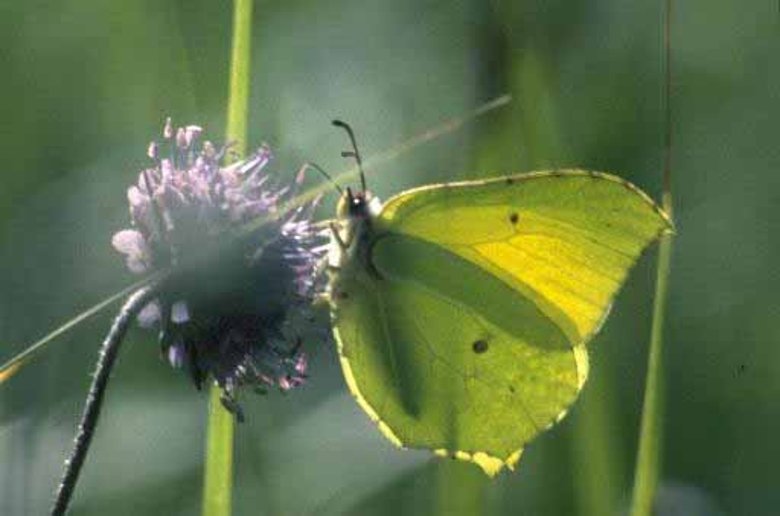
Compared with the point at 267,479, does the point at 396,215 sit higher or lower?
higher

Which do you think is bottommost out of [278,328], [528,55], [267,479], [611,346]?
[611,346]

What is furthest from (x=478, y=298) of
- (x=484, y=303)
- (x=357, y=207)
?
(x=357, y=207)

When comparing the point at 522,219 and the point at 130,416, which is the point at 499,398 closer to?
the point at 522,219

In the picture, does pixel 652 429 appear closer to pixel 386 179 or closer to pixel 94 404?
pixel 94 404

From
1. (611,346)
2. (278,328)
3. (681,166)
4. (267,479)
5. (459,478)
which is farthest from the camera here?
(681,166)

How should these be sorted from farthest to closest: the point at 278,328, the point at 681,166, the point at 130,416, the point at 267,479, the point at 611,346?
the point at 681,166
the point at 611,346
the point at 130,416
the point at 267,479
the point at 278,328

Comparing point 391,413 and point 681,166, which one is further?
point 681,166

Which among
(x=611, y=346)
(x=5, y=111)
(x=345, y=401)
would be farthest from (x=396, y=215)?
(x=5, y=111)
